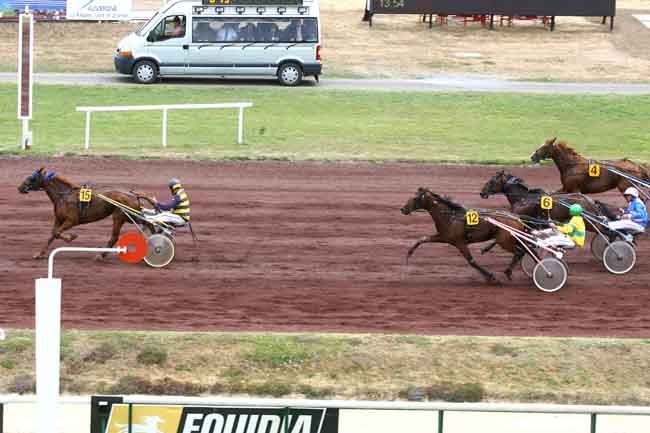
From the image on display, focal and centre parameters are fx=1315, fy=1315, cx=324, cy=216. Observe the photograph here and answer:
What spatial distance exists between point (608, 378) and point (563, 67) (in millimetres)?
25521

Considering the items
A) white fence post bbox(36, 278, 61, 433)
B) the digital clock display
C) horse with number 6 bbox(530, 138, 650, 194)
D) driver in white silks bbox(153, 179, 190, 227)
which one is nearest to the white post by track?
white fence post bbox(36, 278, 61, 433)

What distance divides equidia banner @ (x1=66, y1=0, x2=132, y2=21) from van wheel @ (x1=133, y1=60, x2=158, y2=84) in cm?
887

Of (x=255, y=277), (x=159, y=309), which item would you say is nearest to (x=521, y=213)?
(x=255, y=277)

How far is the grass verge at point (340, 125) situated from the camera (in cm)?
2425

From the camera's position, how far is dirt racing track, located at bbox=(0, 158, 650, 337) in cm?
1401

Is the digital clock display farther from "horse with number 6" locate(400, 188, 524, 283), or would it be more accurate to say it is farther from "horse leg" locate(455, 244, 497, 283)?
"horse leg" locate(455, 244, 497, 283)

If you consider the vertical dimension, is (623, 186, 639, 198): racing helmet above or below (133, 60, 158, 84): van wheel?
below

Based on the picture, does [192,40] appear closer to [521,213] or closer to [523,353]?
[521,213]

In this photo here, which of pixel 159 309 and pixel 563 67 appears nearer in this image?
pixel 159 309

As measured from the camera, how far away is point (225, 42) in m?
31.8

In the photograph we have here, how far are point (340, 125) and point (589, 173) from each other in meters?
9.77

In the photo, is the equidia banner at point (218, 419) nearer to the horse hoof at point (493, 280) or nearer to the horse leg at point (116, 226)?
the horse hoof at point (493, 280)

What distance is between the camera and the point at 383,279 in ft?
51.9

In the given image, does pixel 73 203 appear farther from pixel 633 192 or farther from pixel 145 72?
pixel 145 72
